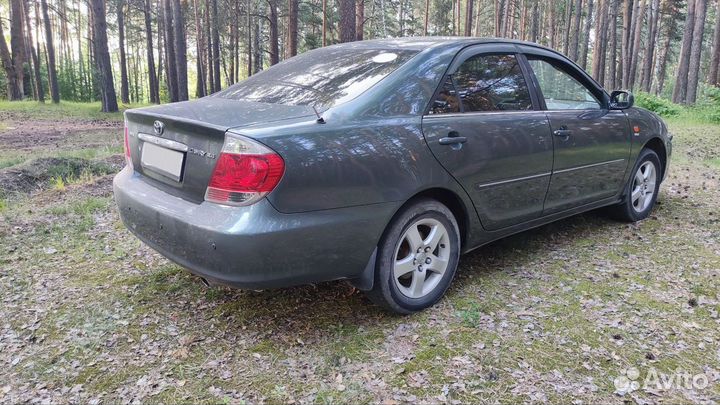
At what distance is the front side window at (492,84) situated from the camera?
3146mm

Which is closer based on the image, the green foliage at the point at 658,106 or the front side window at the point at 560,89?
the front side window at the point at 560,89

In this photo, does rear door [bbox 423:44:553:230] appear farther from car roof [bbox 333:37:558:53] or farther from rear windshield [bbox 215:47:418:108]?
rear windshield [bbox 215:47:418:108]

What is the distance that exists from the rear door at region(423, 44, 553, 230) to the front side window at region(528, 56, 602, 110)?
216mm

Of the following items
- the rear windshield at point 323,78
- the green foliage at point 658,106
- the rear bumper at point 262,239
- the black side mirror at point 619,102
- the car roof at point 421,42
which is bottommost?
the rear bumper at point 262,239

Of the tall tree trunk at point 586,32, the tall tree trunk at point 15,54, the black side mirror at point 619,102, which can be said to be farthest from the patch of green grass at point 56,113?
the tall tree trunk at point 586,32

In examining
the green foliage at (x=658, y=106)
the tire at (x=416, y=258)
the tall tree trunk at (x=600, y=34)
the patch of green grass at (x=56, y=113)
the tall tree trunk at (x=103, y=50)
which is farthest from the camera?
the tall tree trunk at (x=600, y=34)

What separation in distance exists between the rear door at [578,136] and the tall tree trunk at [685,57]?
54.6ft

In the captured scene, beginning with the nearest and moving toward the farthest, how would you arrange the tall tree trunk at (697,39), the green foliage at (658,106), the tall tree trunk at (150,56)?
the green foliage at (658,106)
the tall tree trunk at (697,39)
the tall tree trunk at (150,56)

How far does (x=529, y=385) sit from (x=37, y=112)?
20509mm

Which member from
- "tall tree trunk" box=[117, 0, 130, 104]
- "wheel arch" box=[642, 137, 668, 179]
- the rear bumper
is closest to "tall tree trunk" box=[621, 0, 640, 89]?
"wheel arch" box=[642, 137, 668, 179]

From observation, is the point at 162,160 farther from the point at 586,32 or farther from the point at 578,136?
the point at 586,32

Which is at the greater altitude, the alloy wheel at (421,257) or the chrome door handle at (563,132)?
the chrome door handle at (563,132)

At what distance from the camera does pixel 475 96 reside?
319 cm

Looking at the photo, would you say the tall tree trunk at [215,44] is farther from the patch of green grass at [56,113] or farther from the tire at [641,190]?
the tire at [641,190]
